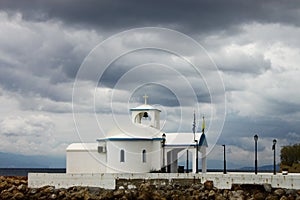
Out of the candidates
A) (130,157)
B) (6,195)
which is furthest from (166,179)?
(6,195)

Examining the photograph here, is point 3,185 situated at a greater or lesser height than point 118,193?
greater

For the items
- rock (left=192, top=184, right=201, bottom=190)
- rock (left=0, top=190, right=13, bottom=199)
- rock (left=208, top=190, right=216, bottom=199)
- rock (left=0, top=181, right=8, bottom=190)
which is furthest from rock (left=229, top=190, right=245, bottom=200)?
rock (left=0, top=181, right=8, bottom=190)

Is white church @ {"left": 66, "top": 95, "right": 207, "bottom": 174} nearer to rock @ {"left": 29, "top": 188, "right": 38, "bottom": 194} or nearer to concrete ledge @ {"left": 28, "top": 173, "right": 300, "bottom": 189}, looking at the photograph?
concrete ledge @ {"left": 28, "top": 173, "right": 300, "bottom": 189}

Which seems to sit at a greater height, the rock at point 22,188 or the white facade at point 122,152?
the white facade at point 122,152

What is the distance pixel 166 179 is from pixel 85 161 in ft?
33.3

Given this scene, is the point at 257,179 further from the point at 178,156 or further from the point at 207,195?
the point at 178,156

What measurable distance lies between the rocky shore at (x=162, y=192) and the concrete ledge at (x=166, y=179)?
43 cm

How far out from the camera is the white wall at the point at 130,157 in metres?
53.2

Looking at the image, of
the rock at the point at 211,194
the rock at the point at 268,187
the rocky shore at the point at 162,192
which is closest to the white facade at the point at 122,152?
the rocky shore at the point at 162,192

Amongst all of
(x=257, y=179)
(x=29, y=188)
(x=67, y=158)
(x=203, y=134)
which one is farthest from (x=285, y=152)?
(x=29, y=188)

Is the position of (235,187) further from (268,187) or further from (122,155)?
(122,155)

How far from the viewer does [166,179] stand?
48.8 meters

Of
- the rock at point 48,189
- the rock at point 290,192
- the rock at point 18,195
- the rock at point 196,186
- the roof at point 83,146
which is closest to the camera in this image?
the rock at point 290,192

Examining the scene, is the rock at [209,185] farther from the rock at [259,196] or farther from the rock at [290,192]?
the rock at [290,192]
